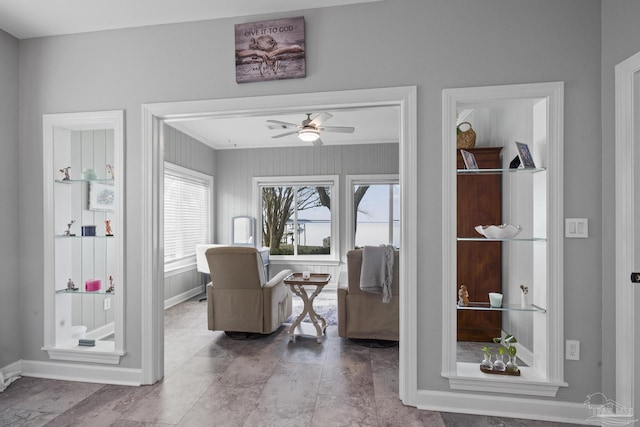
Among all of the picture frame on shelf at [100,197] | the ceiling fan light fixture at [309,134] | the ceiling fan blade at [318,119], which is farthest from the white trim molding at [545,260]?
the picture frame on shelf at [100,197]

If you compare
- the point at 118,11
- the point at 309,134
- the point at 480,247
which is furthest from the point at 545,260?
the point at 118,11

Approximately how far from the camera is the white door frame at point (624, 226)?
6.05 ft

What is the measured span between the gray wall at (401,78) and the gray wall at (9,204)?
2.0 inches

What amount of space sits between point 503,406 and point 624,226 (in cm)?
130

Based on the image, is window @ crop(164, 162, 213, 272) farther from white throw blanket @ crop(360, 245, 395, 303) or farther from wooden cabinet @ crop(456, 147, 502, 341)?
wooden cabinet @ crop(456, 147, 502, 341)

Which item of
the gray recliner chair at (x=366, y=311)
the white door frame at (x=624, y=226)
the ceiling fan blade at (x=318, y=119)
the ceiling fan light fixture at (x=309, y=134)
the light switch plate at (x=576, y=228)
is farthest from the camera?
the ceiling fan light fixture at (x=309, y=134)

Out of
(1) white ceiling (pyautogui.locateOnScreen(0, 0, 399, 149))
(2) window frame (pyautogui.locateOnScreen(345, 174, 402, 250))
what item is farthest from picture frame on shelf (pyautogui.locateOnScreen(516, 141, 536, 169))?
(2) window frame (pyautogui.locateOnScreen(345, 174, 402, 250))

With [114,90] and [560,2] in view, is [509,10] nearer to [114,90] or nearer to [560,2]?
[560,2]

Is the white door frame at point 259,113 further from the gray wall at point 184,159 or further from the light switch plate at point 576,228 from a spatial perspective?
the gray wall at point 184,159

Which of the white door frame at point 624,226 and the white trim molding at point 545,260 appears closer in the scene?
the white door frame at point 624,226

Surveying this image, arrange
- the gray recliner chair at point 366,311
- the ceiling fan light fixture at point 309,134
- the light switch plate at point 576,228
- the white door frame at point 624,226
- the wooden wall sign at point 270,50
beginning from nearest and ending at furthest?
the white door frame at point 624,226
the light switch plate at point 576,228
the wooden wall sign at point 270,50
the gray recliner chair at point 366,311
the ceiling fan light fixture at point 309,134

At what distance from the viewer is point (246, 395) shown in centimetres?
241

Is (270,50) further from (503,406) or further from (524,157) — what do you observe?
(503,406)

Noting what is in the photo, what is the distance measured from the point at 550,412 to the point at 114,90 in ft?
12.3
